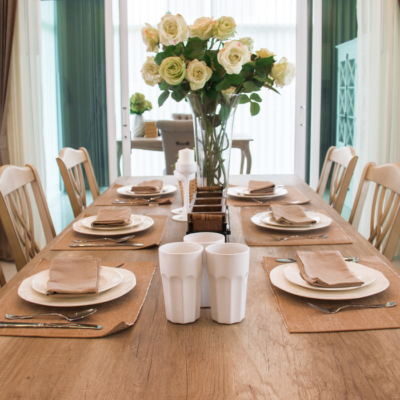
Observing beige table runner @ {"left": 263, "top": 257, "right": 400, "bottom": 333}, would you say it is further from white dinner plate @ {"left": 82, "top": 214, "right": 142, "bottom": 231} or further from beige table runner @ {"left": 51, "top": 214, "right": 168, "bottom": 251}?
white dinner plate @ {"left": 82, "top": 214, "right": 142, "bottom": 231}

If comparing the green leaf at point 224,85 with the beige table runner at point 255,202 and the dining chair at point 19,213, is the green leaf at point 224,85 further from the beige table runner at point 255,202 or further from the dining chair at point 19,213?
the dining chair at point 19,213

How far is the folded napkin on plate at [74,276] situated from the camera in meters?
0.87

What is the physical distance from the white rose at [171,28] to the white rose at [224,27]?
107 millimetres

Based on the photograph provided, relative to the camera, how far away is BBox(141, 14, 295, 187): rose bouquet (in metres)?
1.33

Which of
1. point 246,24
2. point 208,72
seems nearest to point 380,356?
point 208,72

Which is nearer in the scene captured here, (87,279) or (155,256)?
(87,279)

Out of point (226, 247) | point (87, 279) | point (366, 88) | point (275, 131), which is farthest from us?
point (275, 131)

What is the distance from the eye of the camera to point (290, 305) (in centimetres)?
87

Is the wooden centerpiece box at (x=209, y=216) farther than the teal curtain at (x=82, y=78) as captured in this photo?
No

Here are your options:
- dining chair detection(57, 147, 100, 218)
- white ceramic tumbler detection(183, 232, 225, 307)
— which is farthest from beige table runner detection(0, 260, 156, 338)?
dining chair detection(57, 147, 100, 218)

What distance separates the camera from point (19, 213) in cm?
162

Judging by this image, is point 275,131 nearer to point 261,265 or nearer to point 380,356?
point 261,265

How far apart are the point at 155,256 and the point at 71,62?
291cm

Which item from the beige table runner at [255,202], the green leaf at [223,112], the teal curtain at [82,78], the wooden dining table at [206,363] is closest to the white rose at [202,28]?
the green leaf at [223,112]
